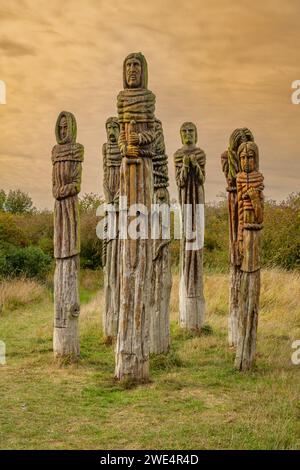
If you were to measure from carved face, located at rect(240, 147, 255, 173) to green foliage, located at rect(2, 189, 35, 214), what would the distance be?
1107 inches

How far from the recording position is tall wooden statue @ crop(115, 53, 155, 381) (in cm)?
853

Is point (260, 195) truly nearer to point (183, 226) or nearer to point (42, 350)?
point (183, 226)

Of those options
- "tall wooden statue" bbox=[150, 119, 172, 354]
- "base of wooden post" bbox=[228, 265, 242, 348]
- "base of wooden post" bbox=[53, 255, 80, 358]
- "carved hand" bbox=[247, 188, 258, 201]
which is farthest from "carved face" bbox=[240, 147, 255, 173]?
"base of wooden post" bbox=[53, 255, 80, 358]

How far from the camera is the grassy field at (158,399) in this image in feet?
21.7

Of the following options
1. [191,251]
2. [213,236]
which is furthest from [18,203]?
[191,251]

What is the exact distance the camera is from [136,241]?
27.9ft

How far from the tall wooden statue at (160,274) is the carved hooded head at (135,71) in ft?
6.37

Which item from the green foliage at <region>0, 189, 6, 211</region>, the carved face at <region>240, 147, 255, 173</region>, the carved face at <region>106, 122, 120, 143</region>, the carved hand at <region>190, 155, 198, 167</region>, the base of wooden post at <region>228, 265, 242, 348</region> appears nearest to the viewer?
the carved face at <region>240, 147, 255, 173</region>
